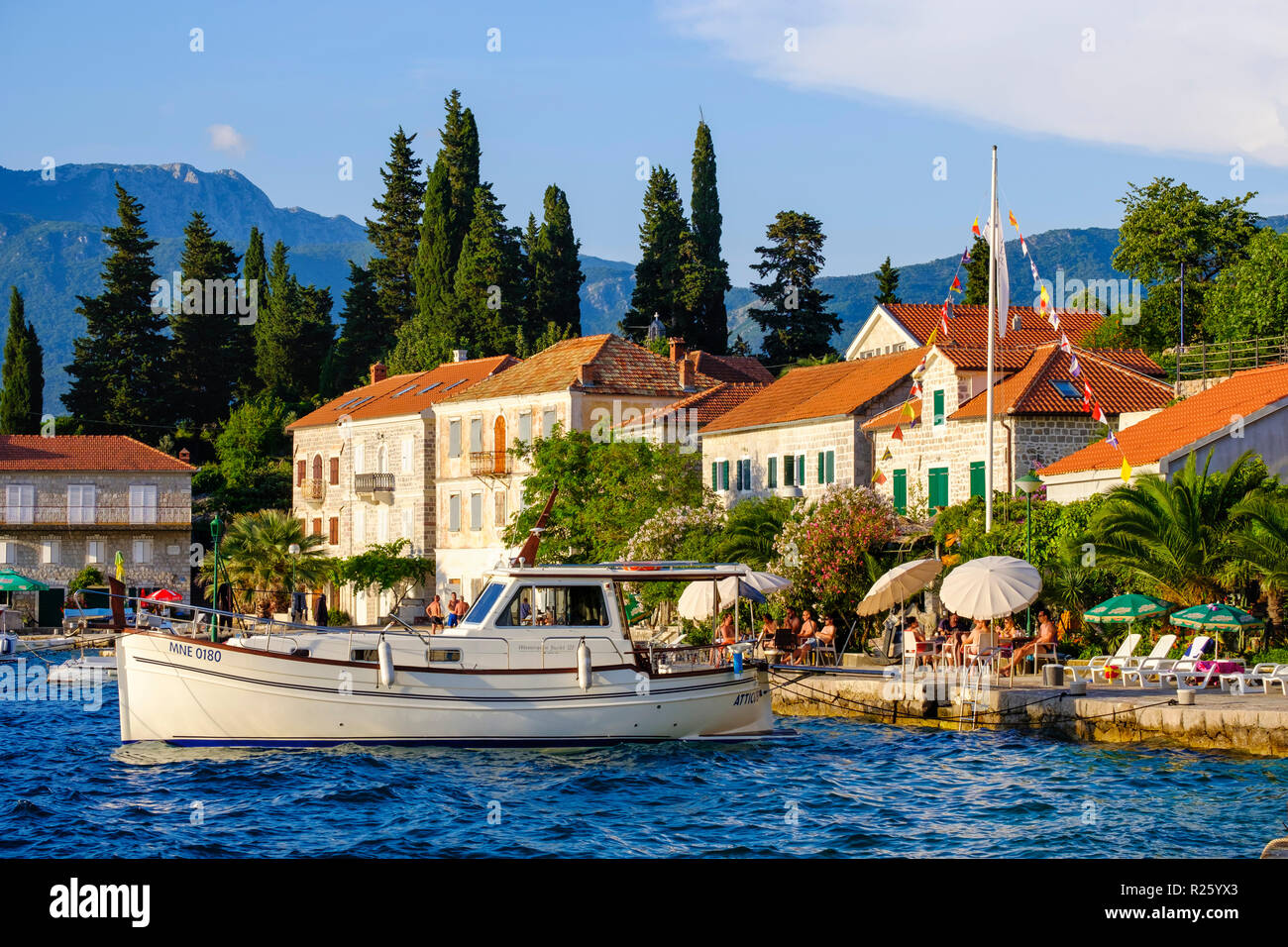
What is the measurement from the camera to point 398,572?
58.4 metres

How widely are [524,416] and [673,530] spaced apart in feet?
46.7

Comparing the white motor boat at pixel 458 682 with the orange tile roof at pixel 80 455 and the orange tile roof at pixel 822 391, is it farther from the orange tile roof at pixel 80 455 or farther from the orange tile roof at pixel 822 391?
the orange tile roof at pixel 80 455

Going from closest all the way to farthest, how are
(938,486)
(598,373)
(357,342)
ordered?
(938,486)
(598,373)
(357,342)

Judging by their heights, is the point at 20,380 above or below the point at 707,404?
above

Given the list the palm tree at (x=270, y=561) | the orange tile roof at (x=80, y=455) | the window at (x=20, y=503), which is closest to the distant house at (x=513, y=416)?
the palm tree at (x=270, y=561)

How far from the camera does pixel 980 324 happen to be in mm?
53219

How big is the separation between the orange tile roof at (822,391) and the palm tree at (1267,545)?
16.8 m

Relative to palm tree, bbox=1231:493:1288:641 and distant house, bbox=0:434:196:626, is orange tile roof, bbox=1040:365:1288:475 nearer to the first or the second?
palm tree, bbox=1231:493:1288:641

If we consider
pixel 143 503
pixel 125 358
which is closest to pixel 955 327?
pixel 143 503

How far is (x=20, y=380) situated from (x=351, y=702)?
186ft

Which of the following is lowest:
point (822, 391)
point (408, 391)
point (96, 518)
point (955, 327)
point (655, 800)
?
point (655, 800)

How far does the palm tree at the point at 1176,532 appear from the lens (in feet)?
84.6

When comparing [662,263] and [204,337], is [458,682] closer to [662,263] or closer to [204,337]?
[662,263]
